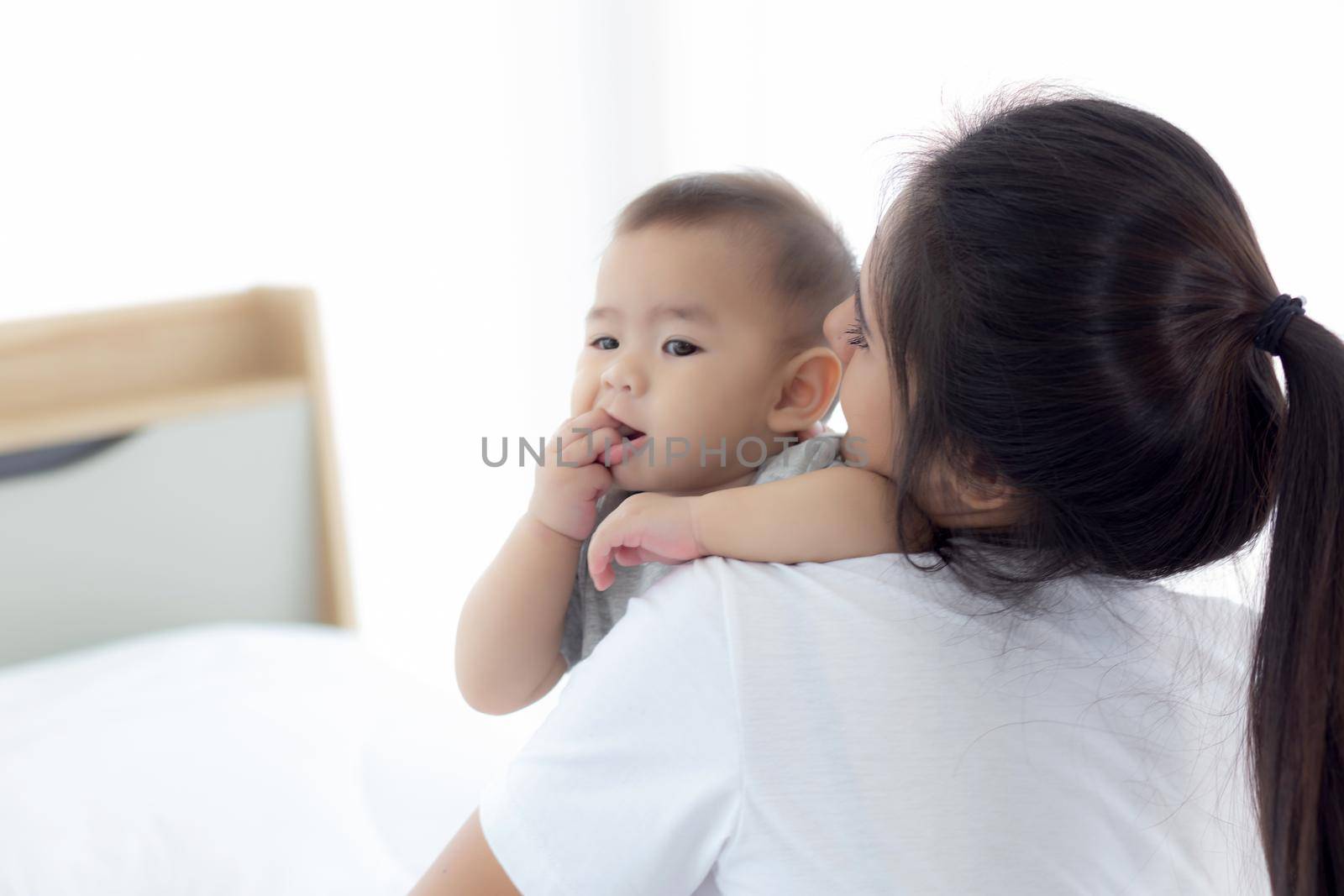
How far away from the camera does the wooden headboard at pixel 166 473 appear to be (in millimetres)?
1813

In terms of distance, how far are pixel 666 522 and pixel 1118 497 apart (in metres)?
0.33

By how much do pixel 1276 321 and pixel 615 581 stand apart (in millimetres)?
581

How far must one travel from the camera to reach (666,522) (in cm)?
85

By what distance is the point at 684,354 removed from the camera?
105 cm

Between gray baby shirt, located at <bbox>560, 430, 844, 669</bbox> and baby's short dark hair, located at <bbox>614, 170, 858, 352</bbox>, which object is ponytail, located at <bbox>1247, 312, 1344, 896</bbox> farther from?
baby's short dark hair, located at <bbox>614, 170, 858, 352</bbox>

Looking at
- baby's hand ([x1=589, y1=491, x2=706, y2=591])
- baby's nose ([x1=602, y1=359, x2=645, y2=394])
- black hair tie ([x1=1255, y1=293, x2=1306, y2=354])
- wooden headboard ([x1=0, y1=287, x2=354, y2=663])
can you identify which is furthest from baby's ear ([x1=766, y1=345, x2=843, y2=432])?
wooden headboard ([x1=0, y1=287, x2=354, y2=663])

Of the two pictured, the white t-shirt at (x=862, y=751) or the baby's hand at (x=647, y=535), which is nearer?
the white t-shirt at (x=862, y=751)

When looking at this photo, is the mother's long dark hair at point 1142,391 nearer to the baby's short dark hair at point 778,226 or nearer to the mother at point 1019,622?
the mother at point 1019,622

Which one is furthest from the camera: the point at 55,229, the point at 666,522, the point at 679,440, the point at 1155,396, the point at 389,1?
the point at 389,1

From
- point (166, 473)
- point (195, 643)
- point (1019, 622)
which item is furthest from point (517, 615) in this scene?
point (166, 473)

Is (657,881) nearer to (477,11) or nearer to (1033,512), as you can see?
(1033,512)

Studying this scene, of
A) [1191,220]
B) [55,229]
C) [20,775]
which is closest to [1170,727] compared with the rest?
[1191,220]

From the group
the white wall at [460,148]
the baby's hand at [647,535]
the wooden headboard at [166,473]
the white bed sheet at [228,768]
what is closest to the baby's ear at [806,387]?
the baby's hand at [647,535]

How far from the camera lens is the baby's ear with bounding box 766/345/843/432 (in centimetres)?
109
